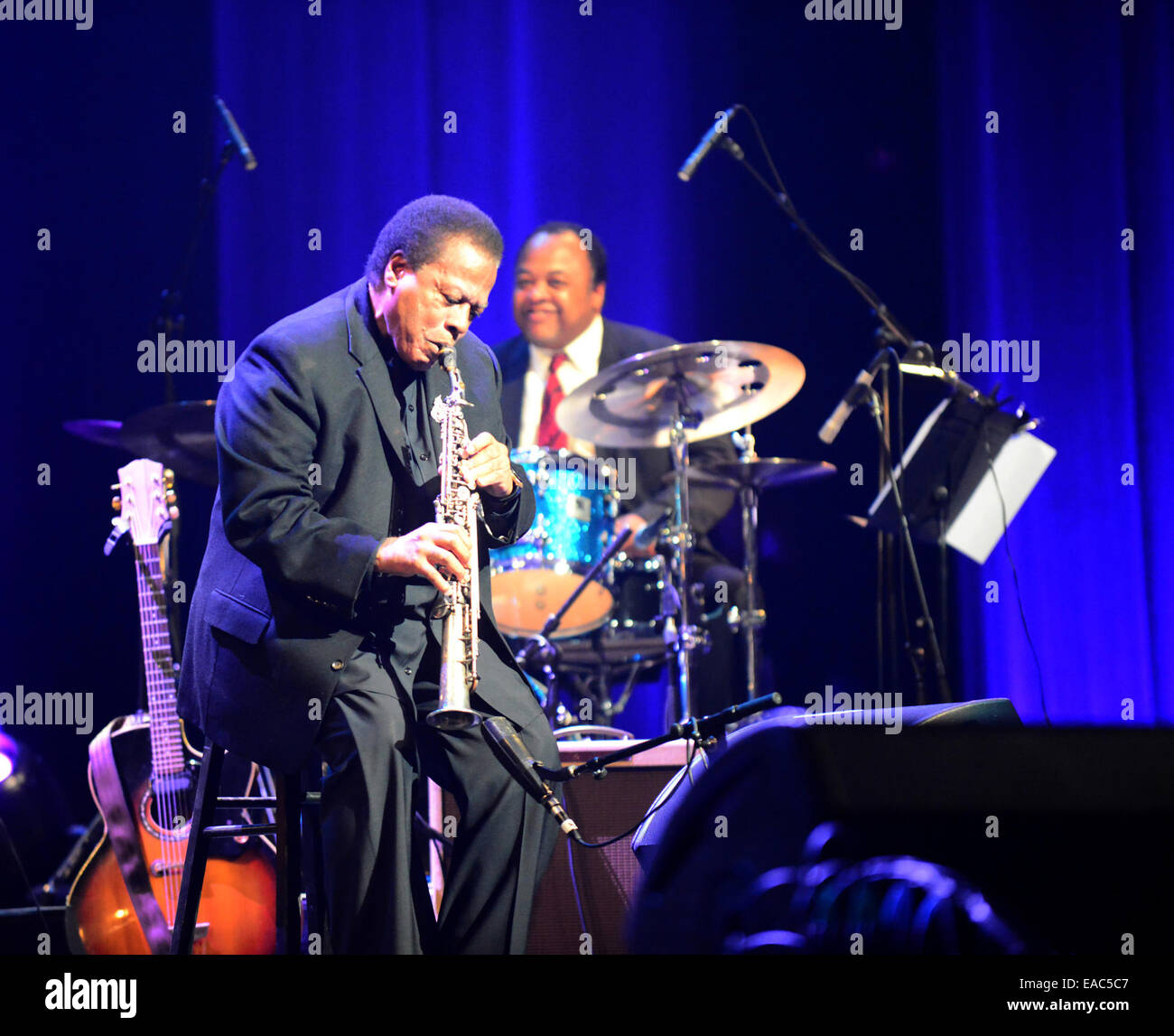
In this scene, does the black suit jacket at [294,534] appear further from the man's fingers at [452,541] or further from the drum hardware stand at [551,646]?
the drum hardware stand at [551,646]

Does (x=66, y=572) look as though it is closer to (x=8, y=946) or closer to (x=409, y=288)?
(x=8, y=946)

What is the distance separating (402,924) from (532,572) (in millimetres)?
2942

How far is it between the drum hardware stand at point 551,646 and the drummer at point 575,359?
30.5 inches

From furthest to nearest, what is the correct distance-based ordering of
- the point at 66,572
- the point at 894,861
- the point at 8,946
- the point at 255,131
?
the point at 255,131, the point at 66,572, the point at 8,946, the point at 894,861

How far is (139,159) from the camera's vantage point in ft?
17.9

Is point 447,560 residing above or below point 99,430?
below

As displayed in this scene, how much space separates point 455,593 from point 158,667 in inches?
63.5

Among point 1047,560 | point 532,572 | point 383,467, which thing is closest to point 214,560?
point 383,467

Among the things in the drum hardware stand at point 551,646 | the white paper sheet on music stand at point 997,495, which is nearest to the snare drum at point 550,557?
the drum hardware stand at point 551,646

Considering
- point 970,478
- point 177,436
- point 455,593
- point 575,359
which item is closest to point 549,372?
point 575,359

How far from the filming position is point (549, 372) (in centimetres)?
598

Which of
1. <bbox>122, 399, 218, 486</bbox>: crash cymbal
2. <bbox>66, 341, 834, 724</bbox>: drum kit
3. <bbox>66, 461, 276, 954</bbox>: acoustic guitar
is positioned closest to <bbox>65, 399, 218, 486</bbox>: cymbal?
<bbox>122, 399, 218, 486</bbox>: crash cymbal

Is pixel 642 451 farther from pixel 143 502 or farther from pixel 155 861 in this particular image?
pixel 155 861

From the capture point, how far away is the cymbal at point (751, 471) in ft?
17.1
